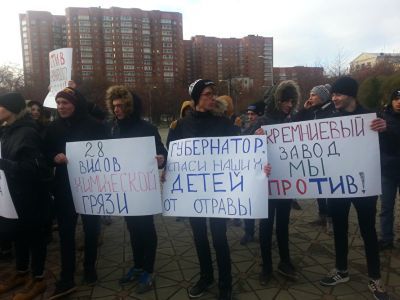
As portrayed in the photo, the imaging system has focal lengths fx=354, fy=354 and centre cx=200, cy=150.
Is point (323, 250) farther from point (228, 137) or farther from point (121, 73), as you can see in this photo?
point (121, 73)

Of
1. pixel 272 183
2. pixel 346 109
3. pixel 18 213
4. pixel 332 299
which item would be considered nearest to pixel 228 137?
pixel 272 183

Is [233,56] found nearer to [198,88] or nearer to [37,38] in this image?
Result: [37,38]

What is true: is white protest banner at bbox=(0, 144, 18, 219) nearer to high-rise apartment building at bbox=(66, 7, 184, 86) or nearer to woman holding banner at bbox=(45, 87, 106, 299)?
woman holding banner at bbox=(45, 87, 106, 299)

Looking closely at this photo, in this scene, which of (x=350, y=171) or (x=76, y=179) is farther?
(x=76, y=179)

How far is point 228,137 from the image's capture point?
10.6 ft

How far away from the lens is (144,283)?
140 inches

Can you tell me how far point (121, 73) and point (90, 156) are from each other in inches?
2827

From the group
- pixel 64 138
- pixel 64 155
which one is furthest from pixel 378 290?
pixel 64 138

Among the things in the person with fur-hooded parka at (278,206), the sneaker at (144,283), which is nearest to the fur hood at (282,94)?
the person with fur-hooded parka at (278,206)

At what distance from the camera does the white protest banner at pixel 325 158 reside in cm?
314

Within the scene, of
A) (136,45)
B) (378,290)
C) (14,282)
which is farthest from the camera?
(136,45)

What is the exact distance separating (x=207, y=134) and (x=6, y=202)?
207 centimetres

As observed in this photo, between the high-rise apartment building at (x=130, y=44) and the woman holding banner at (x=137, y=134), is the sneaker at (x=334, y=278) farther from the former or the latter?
the high-rise apartment building at (x=130, y=44)

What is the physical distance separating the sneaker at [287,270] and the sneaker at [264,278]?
0.14 m
